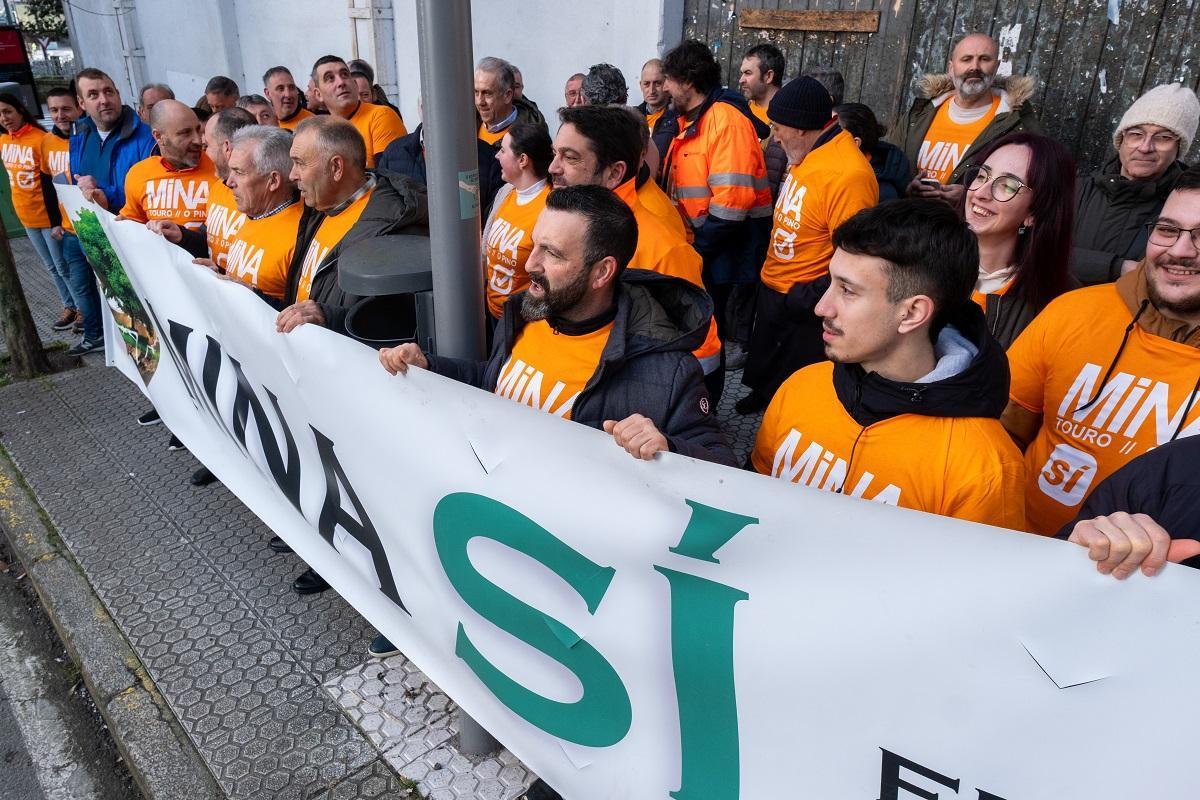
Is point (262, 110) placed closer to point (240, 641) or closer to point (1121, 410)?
point (240, 641)

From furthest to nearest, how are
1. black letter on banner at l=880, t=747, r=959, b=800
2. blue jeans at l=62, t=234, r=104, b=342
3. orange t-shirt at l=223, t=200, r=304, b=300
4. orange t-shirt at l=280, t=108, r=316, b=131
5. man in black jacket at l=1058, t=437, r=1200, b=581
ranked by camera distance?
orange t-shirt at l=280, t=108, r=316, b=131
blue jeans at l=62, t=234, r=104, b=342
orange t-shirt at l=223, t=200, r=304, b=300
black letter on banner at l=880, t=747, r=959, b=800
man in black jacket at l=1058, t=437, r=1200, b=581

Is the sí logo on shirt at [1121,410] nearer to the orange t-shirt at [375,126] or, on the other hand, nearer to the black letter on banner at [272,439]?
the black letter on banner at [272,439]

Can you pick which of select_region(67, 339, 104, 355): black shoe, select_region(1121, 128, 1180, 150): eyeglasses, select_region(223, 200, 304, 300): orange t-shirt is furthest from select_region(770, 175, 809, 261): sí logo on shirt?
select_region(67, 339, 104, 355): black shoe

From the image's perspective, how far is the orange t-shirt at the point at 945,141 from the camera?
412 cm

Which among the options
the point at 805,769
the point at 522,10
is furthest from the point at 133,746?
the point at 522,10

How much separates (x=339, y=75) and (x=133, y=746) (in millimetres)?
4724

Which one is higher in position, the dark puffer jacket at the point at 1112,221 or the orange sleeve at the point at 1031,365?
the dark puffer jacket at the point at 1112,221

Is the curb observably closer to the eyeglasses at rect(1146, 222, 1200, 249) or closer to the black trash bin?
the black trash bin

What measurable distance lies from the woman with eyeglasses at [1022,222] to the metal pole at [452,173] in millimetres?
1491

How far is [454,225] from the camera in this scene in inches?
81.2

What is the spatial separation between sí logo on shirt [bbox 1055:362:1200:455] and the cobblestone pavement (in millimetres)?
1851

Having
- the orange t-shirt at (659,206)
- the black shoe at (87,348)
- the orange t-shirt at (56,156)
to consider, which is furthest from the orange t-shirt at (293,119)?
the orange t-shirt at (659,206)

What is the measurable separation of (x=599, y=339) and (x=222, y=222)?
8.05ft

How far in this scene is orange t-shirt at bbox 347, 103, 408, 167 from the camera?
19.5 feet
